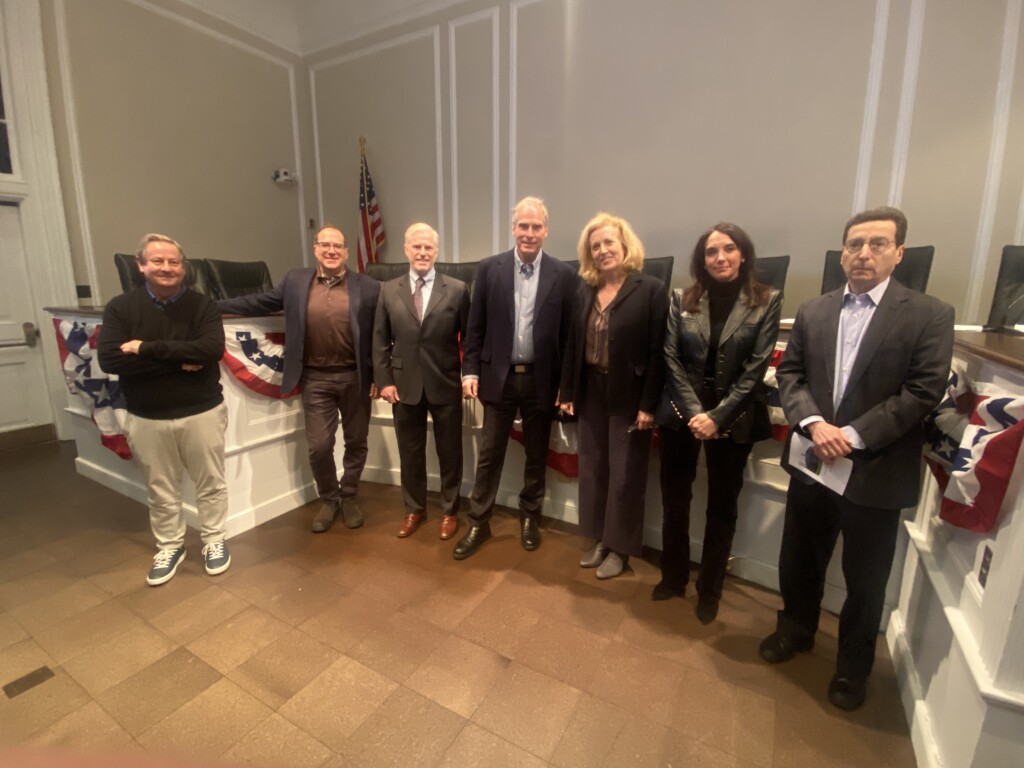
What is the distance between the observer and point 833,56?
3.22m

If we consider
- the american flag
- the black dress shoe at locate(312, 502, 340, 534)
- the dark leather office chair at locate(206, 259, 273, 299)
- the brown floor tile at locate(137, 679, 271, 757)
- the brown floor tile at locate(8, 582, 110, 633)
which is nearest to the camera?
the brown floor tile at locate(137, 679, 271, 757)

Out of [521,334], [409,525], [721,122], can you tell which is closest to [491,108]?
[721,122]

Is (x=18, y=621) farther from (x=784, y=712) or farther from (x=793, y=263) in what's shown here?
(x=793, y=263)

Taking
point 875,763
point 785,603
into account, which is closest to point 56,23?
point 785,603

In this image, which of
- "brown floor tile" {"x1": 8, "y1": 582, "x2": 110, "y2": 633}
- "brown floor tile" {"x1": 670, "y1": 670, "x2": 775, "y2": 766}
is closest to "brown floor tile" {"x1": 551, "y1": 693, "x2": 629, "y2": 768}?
"brown floor tile" {"x1": 670, "y1": 670, "x2": 775, "y2": 766}

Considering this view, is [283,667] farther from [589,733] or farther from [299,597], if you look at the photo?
[589,733]

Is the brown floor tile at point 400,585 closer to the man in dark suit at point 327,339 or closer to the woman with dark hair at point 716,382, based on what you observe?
the man in dark suit at point 327,339

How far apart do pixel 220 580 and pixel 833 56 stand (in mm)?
4555

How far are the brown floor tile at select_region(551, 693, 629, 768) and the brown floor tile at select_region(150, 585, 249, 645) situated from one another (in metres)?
1.36

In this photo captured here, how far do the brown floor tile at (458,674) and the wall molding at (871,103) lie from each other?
351cm

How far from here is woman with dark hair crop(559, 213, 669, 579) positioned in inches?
77.1

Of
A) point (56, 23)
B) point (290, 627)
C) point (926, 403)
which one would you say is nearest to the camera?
point (926, 403)

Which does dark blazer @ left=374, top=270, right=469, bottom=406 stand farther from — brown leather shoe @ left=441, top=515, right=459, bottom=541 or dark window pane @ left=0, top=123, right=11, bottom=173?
dark window pane @ left=0, top=123, right=11, bottom=173

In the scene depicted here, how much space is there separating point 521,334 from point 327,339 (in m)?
0.98
